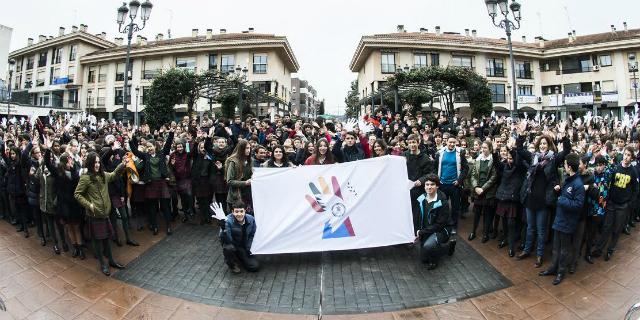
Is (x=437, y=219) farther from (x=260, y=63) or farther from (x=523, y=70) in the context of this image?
(x=523, y=70)

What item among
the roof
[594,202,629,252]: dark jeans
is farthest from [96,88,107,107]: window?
[594,202,629,252]: dark jeans

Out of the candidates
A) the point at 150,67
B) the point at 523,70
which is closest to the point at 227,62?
the point at 150,67

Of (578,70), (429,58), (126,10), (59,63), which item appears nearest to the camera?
(126,10)

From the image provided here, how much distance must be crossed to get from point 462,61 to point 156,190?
37070 mm

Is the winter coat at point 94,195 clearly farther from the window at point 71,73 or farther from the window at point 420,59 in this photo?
the window at point 71,73

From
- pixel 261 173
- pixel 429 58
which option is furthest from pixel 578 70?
pixel 261 173

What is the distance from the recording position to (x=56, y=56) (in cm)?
4625

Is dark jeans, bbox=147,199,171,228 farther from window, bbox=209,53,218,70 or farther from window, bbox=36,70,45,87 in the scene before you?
window, bbox=36,70,45,87

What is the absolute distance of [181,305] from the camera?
4527mm

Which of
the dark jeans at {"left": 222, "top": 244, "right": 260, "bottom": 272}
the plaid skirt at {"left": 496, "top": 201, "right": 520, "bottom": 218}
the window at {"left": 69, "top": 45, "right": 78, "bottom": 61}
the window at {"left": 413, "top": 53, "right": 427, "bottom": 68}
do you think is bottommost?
the dark jeans at {"left": 222, "top": 244, "right": 260, "bottom": 272}

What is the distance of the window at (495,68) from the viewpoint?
1537 inches

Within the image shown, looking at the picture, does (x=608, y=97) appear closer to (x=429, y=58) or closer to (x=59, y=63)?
(x=429, y=58)

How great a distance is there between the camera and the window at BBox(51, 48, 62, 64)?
150ft

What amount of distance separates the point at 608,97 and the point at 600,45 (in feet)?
17.6
